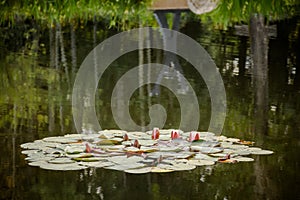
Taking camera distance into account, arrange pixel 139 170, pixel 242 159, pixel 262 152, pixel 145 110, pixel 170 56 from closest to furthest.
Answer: pixel 139 170 < pixel 242 159 < pixel 262 152 < pixel 145 110 < pixel 170 56

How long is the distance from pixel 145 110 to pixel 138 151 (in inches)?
48.4

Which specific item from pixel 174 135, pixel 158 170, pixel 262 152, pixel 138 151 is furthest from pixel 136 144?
pixel 262 152

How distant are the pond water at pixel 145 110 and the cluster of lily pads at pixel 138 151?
0.07 meters

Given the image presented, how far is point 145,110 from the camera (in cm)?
448

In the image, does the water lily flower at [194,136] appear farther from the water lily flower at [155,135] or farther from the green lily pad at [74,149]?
the green lily pad at [74,149]

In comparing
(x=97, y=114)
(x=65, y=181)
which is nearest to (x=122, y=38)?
(x=97, y=114)

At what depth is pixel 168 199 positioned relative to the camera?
2.64m

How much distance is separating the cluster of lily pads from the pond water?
7 cm

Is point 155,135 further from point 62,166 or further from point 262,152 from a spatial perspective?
point 62,166

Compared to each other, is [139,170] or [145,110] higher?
[145,110]

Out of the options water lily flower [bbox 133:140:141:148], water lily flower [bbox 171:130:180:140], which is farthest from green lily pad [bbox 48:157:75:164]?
water lily flower [bbox 171:130:180:140]

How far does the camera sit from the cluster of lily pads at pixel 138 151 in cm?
305

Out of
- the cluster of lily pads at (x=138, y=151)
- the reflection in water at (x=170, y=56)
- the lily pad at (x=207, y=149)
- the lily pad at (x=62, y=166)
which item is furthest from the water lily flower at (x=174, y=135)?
the reflection in water at (x=170, y=56)

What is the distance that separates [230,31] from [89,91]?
13.0 ft
